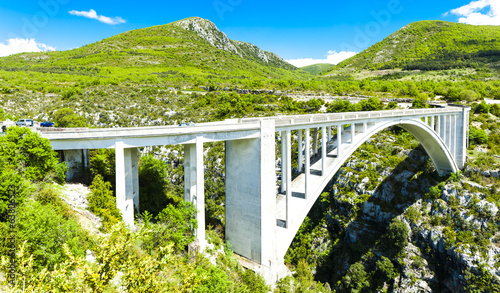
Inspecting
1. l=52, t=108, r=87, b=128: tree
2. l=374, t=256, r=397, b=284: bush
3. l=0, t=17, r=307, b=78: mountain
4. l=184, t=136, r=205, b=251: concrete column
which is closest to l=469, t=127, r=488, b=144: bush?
l=374, t=256, r=397, b=284: bush

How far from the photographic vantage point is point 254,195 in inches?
667

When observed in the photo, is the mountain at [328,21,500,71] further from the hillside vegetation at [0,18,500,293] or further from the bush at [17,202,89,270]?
the bush at [17,202,89,270]

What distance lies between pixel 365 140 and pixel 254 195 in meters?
11.6

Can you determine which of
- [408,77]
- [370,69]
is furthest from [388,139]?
[370,69]

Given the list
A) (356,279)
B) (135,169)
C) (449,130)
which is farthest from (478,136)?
(135,169)

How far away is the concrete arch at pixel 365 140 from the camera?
17.9 meters

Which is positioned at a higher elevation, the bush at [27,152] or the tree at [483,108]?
the tree at [483,108]

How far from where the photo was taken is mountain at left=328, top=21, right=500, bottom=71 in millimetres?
98688

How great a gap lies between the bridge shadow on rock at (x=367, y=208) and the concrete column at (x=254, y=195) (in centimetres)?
1869

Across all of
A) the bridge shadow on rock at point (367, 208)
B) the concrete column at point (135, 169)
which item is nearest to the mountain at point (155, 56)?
the bridge shadow on rock at point (367, 208)

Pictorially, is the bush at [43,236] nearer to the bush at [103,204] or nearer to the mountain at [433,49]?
the bush at [103,204]

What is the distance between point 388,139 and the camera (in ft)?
131

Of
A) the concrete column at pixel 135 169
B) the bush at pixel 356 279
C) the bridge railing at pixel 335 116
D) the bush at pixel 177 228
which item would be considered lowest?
the bush at pixel 356 279

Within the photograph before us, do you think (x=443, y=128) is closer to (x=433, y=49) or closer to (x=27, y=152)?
(x=27, y=152)
